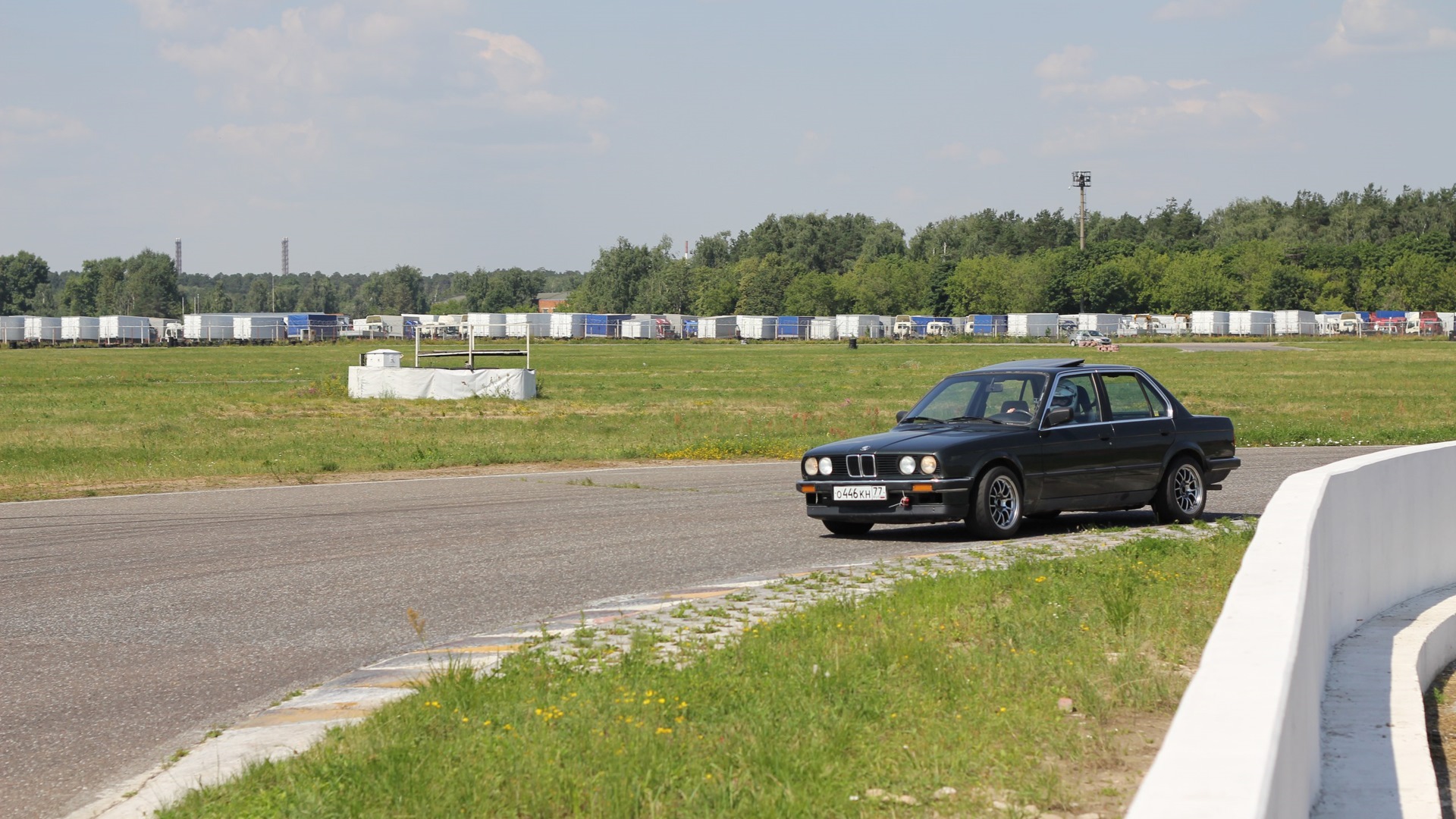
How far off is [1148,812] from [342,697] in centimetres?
500

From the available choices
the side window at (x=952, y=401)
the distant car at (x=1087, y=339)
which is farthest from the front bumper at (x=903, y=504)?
the distant car at (x=1087, y=339)

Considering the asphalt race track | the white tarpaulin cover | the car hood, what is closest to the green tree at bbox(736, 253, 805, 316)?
the white tarpaulin cover

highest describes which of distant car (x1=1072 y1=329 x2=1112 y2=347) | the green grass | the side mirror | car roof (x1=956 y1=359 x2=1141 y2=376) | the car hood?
distant car (x1=1072 y1=329 x2=1112 y2=347)

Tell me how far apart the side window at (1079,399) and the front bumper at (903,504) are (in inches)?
65.2

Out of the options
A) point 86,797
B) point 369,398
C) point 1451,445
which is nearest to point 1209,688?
point 86,797

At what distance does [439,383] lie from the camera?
3656 centimetres

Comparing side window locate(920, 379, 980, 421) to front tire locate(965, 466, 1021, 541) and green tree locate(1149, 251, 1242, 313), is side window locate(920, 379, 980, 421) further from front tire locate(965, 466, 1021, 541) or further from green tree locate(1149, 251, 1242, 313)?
green tree locate(1149, 251, 1242, 313)

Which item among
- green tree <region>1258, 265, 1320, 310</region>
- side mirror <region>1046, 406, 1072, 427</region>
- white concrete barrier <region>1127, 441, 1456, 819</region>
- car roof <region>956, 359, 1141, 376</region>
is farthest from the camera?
green tree <region>1258, 265, 1320, 310</region>

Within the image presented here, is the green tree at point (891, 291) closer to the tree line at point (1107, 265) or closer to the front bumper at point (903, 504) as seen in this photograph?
the tree line at point (1107, 265)

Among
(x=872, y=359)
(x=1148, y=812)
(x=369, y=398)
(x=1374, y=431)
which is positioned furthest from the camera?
(x=872, y=359)

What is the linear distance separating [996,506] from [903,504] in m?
0.89

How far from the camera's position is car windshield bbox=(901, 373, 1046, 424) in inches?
536

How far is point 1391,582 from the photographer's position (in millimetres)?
9141

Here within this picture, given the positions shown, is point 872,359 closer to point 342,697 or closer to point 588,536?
point 588,536
